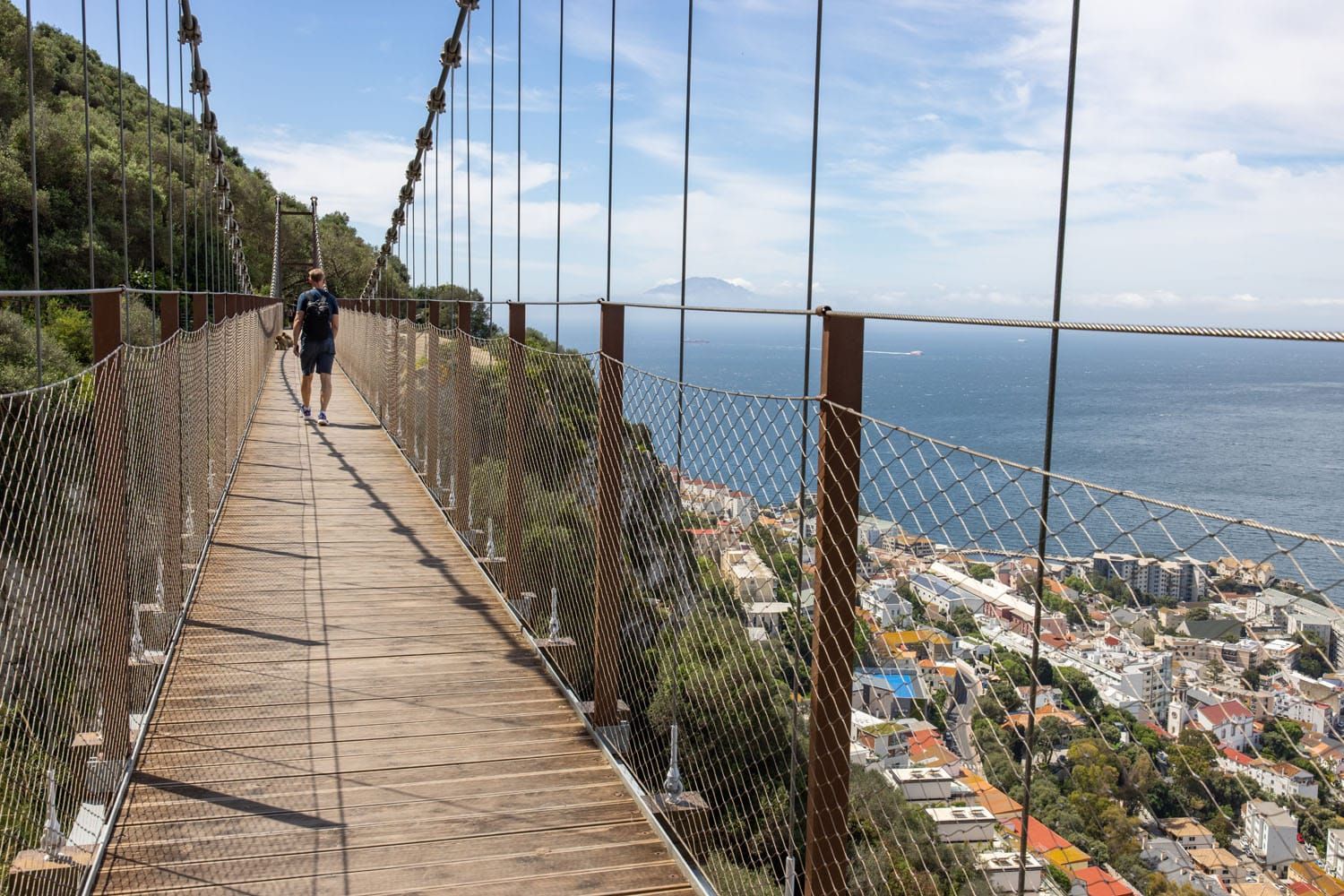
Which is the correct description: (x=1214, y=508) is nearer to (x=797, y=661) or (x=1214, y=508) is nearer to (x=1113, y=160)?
(x=797, y=661)

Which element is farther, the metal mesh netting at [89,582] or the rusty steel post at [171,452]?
the rusty steel post at [171,452]

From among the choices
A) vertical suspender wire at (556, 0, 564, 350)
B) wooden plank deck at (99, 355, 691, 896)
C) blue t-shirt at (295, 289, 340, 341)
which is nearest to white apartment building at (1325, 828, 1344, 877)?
wooden plank deck at (99, 355, 691, 896)

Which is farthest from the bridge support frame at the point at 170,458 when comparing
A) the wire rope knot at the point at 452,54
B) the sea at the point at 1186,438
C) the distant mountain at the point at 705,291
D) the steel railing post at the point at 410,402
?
the wire rope knot at the point at 452,54

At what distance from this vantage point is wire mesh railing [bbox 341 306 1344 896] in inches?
34.4

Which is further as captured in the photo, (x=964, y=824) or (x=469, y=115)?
(x=469, y=115)

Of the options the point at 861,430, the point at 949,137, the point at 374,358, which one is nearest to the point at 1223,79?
the point at 861,430

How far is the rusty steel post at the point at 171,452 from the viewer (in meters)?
3.92

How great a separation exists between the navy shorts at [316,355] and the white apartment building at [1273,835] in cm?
905

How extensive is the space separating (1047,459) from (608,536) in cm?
182

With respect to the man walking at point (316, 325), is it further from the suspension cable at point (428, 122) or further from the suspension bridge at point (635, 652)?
the suspension bridge at point (635, 652)

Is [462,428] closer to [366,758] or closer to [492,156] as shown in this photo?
[366,758]

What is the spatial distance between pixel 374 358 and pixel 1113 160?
9701 mm

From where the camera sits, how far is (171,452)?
417 cm

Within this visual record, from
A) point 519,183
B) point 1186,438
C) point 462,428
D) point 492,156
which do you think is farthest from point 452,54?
point 1186,438
